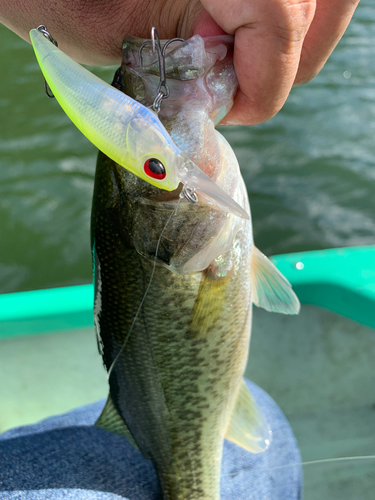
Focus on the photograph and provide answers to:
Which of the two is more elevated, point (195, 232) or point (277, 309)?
point (195, 232)

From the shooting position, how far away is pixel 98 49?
1348 mm

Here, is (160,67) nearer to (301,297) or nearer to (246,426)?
(246,426)

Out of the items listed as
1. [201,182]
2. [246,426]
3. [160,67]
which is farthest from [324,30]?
[246,426]

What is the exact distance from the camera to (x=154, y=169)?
0.83 m

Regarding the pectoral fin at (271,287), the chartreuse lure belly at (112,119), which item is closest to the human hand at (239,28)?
the chartreuse lure belly at (112,119)

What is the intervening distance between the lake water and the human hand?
293 centimetres

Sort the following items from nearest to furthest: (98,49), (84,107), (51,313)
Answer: (84,107), (98,49), (51,313)

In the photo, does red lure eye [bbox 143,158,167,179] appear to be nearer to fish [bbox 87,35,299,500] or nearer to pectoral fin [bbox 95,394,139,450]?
fish [bbox 87,35,299,500]

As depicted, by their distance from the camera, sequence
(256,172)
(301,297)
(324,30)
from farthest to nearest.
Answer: (256,172) < (301,297) < (324,30)

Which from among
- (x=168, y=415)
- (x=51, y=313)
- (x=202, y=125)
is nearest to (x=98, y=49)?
(x=202, y=125)

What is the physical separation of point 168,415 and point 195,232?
65 cm

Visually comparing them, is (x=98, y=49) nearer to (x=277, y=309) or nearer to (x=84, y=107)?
(x=84, y=107)

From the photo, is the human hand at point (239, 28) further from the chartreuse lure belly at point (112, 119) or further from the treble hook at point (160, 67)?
the chartreuse lure belly at point (112, 119)

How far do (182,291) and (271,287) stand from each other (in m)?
0.33
